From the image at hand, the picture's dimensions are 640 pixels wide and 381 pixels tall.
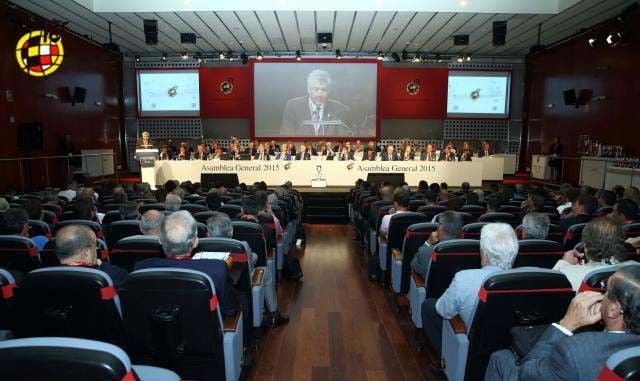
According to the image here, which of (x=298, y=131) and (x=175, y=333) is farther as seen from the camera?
(x=298, y=131)

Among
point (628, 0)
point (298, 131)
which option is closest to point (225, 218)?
point (628, 0)

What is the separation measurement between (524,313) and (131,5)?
1030 cm

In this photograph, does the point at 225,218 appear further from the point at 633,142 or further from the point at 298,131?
the point at 298,131

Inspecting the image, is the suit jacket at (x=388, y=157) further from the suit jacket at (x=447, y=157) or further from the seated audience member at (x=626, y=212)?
the seated audience member at (x=626, y=212)

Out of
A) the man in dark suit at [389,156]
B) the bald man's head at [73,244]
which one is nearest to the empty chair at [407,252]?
the bald man's head at [73,244]

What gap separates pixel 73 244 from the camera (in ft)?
7.32

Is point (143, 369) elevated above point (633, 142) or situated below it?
below

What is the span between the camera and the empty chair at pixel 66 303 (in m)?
1.76

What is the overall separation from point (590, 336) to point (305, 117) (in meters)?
14.6

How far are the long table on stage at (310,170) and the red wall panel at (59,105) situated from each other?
259cm

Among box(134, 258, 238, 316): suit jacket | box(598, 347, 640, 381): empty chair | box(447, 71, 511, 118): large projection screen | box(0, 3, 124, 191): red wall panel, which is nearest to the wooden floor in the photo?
box(134, 258, 238, 316): suit jacket

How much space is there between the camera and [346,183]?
11.2 metres

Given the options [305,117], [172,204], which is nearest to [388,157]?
[305,117]

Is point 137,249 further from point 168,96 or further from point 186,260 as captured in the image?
point 168,96
